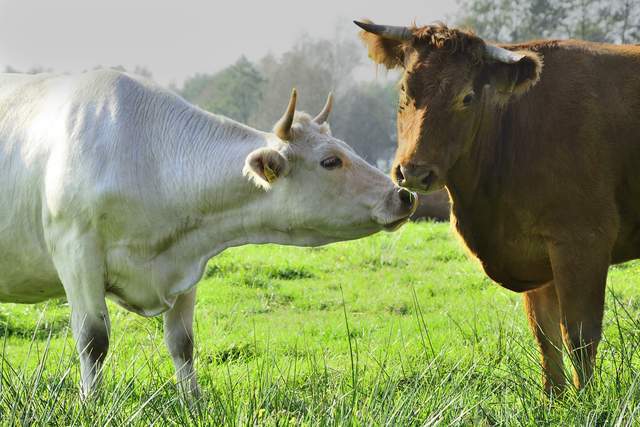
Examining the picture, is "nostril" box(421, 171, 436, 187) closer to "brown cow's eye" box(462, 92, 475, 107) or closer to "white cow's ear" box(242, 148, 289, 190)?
"brown cow's eye" box(462, 92, 475, 107)

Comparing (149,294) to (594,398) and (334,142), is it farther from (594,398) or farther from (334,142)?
(594,398)

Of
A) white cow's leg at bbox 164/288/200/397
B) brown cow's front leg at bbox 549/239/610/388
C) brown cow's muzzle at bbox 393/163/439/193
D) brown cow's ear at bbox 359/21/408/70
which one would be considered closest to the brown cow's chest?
brown cow's front leg at bbox 549/239/610/388

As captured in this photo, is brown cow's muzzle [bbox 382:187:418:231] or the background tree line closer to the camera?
brown cow's muzzle [bbox 382:187:418:231]

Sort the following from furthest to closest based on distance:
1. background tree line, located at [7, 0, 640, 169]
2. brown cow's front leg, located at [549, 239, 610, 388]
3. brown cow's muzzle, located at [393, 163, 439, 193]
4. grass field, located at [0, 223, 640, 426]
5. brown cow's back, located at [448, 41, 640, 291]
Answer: background tree line, located at [7, 0, 640, 169] → brown cow's back, located at [448, 41, 640, 291] → brown cow's front leg, located at [549, 239, 610, 388] → brown cow's muzzle, located at [393, 163, 439, 193] → grass field, located at [0, 223, 640, 426]

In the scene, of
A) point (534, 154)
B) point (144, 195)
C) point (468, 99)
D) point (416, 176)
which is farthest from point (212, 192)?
point (534, 154)

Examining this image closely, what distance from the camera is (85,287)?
5.09 m

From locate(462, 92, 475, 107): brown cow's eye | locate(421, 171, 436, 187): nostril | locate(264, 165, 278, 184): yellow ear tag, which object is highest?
locate(462, 92, 475, 107): brown cow's eye

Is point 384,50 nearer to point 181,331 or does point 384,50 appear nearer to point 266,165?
point 266,165

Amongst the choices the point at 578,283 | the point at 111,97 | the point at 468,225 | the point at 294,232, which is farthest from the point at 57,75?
the point at 578,283

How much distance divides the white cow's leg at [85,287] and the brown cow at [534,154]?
6.16 ft

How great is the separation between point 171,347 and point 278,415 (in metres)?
2.07

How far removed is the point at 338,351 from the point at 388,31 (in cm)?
277

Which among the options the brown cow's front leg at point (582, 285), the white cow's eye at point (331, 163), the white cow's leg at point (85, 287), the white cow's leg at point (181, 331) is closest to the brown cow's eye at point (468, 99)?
the white cow's eye at point (331, 163)

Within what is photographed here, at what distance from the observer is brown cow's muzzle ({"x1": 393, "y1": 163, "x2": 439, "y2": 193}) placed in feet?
15.8
